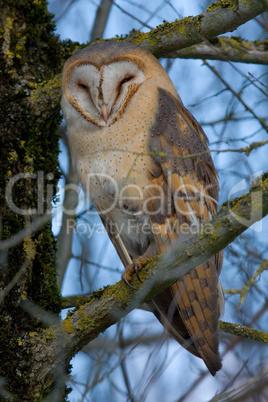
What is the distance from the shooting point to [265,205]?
7.46 feet

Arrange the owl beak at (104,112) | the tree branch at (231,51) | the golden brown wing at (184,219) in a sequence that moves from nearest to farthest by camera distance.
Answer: the golden brown wing at (184,219)
the owl beak at (104,112)
the tree branch at (231,51)

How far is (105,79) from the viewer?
3.57 meters

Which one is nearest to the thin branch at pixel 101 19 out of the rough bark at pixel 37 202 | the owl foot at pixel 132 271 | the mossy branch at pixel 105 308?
the rough bark at pixel 37 202

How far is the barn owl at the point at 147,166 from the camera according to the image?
3.31 metres

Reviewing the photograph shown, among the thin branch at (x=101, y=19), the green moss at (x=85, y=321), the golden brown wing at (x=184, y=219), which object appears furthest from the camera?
the thin branch at (x=101, y=19)

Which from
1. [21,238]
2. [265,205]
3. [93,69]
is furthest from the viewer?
[93,69]

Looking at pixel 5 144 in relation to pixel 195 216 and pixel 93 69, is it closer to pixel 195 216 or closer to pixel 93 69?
pixel 93 69

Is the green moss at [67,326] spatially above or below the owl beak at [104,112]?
below

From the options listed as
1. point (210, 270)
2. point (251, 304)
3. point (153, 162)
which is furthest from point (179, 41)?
point (251, 304)

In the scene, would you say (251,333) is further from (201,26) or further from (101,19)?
(101,19)

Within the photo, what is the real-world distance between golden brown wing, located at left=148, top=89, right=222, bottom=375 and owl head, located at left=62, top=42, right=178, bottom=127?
0.67 ft

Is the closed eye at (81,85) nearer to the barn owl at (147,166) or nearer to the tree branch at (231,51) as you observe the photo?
the barn owl at (147,166)

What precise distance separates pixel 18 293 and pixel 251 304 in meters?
1.46

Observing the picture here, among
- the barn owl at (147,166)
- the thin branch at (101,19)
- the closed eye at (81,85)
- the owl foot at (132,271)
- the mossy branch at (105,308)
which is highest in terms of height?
the thin branch at (101,19)
